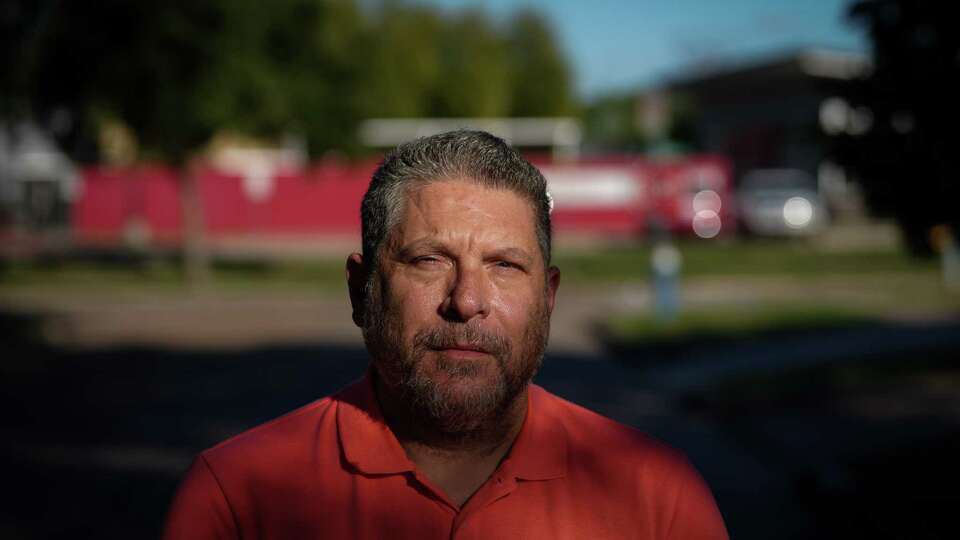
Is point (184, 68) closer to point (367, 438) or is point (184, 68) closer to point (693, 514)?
point (367, 438)

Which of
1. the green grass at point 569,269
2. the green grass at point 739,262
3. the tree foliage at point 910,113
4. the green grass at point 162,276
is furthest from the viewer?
the green grass at point 739,262

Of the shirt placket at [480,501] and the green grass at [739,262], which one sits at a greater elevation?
the shirt placket at [480,501]

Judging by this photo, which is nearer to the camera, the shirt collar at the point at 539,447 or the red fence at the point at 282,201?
the shirt collar at the point at 539,447

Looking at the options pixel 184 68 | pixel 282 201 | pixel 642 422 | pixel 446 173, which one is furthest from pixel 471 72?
pixel 446 173

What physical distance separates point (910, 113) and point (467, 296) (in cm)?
596

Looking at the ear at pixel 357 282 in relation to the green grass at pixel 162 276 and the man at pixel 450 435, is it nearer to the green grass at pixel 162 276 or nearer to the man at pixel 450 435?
the man at pixel 450 435

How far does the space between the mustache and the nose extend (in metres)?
0.02

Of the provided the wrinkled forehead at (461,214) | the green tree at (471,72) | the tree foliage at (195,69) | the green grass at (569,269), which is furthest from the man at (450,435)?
the green tree at (471,72)

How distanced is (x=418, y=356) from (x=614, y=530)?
447 mm

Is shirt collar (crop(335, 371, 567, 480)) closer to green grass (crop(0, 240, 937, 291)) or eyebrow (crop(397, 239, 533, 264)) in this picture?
eyebrow (crop(397, 239, 533, 264))

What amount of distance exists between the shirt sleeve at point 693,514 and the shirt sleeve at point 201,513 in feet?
2.47

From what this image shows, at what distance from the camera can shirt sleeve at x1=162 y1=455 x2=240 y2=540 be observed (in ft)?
5.80

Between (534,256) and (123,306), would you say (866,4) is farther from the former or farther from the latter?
(123,306)

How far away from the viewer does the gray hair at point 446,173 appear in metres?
1.89
